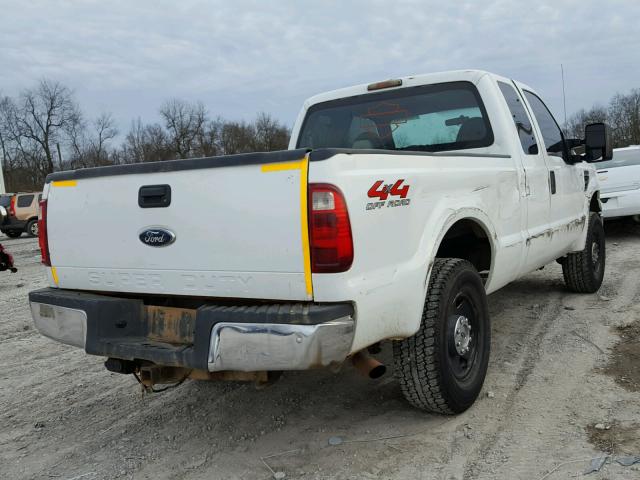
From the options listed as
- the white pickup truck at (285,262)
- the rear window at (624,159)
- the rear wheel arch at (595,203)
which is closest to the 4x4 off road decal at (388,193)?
the white pickup truck at (285,262)

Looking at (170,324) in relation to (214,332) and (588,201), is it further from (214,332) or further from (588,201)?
(588,201)

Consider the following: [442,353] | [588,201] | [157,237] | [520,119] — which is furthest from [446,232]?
[588,201]

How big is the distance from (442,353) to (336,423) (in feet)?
2.61

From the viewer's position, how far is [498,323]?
516cm

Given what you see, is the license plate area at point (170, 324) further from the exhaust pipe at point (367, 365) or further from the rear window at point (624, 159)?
the rear window at point (624, 159)

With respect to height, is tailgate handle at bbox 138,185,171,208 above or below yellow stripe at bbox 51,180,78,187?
below

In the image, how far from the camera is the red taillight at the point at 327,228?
94.6 inches

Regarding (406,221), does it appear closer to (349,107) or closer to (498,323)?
(349,107)

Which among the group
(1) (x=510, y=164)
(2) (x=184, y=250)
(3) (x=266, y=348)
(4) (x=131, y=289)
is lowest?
(3) (x=266, y=348)

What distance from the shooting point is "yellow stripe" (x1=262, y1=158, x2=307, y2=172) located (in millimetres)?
2438

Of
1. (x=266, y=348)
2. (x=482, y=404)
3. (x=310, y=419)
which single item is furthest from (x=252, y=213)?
(x=482, y=404)

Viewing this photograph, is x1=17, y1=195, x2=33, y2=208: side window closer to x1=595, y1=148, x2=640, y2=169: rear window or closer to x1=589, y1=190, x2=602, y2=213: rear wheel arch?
x1=595, y1=148, x2=640, y2=169: rear window

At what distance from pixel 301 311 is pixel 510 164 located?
7.30 ft

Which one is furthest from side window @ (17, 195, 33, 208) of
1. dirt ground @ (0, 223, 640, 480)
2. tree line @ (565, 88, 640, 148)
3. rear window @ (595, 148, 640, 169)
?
tree line @ (565, 88, 640, 148)
